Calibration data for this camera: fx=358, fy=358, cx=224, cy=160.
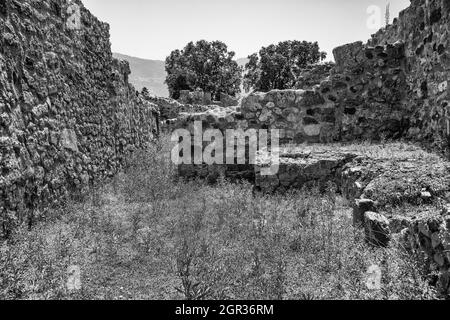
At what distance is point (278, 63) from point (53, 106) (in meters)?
45.2

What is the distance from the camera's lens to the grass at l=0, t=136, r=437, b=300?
11.2ft

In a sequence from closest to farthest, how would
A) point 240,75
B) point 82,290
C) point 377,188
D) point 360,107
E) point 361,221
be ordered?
point 82,290
point 361,221
point 377,188
point 360,107
point 240,75

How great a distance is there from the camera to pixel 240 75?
53.2 m

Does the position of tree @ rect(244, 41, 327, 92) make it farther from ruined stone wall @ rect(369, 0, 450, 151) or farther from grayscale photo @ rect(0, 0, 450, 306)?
ruined stone wall @ rect(369, 0, 450, 151)

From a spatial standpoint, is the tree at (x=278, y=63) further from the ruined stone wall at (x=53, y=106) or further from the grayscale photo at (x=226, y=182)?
the ruined stone wall at (x=53, y=106)

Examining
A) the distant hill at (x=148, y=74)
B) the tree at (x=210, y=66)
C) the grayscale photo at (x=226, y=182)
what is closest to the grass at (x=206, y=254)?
the grayscale photo at (x=226, y=182)

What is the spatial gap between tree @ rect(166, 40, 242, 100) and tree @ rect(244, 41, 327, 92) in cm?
246

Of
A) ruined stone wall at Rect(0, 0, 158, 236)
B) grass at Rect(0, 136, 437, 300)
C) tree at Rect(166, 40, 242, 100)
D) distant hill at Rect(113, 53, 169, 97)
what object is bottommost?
grass at Rect(0, 136, 437, 300)

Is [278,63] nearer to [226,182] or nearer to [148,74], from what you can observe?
[226,182]

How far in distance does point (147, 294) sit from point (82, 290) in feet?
2.01

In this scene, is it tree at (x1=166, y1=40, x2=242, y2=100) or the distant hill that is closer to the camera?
tree at (x1=166, y1=40, x2=242, y2=100)

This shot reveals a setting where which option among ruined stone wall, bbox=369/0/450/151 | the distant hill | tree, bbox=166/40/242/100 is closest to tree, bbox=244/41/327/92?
tree, bbox=166/40/242/100
